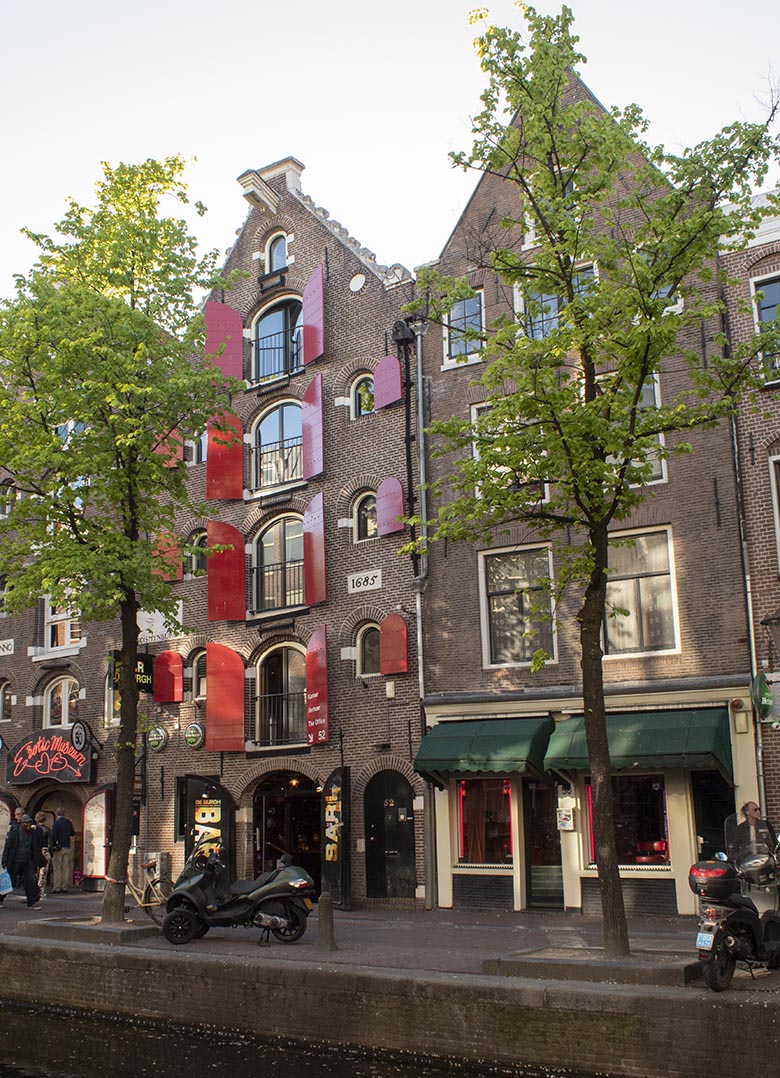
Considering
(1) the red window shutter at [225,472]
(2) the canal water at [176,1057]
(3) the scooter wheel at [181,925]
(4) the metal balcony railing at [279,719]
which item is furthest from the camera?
(1) the red window shutter at [225,472]

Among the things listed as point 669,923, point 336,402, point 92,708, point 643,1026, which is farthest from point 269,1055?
point 92,708

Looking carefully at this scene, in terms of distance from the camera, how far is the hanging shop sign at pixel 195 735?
2634 cm

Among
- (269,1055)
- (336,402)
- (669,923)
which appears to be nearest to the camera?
(269,1055)

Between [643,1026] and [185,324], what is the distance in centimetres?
1418

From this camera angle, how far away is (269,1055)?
12719 millimetres

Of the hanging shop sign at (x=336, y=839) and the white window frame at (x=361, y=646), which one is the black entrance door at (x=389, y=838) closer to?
the hanging shop sign at (x=336, y=839)

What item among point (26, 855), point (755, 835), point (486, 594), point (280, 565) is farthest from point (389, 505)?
point (755, 835)

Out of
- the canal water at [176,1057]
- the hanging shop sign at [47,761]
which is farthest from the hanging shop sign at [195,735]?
the canal water at [176,1057]

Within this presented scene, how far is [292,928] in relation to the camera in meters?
16.1

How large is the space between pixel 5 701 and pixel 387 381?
52.7 ft

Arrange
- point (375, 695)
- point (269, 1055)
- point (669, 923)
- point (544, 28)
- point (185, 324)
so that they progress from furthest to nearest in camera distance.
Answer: point (375, 695) < point (185, 324) < point (669, 923) < point (544, 28) < point (269, 1055)

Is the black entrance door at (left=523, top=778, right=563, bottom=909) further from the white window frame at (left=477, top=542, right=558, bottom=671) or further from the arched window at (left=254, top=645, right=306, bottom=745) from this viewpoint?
the arched window at (left=254, top=645, right=306, bottom=745)

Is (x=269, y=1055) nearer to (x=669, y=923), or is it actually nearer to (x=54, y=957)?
(x=54, y=957)

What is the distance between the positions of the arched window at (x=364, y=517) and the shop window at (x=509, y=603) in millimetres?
3238
